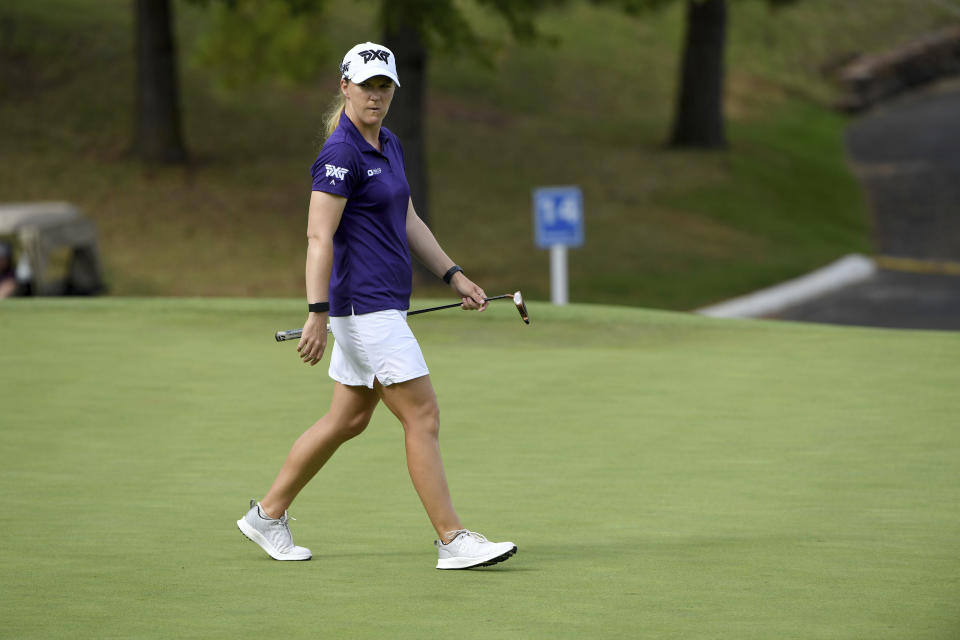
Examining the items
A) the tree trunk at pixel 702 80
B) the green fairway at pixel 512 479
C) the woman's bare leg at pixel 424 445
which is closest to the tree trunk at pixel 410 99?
the green fairway at pixel 512 479

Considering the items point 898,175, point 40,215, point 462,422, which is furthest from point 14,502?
point 898,175

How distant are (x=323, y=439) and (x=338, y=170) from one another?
40.1 inches

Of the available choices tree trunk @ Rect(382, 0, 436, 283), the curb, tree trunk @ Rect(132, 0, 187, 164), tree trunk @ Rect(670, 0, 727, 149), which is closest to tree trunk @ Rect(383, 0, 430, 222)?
tree trunk @ Rect(382, 0, 436, 283)

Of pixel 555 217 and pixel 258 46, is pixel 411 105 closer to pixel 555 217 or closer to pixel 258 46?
pixel 555 217

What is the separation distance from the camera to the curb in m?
19.9

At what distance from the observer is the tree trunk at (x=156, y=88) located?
82.8 ft

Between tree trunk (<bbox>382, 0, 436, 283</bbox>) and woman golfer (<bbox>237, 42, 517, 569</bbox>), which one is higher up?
tree trunk (<bbox>382, 0, 436, 283</bbox>)

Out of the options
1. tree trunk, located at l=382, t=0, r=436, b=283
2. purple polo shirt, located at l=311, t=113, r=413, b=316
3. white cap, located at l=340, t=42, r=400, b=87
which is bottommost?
purple polo shirt, located at l=311, t=113, r=413, b=316

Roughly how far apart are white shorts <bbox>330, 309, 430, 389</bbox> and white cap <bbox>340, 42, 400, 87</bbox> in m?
0.84

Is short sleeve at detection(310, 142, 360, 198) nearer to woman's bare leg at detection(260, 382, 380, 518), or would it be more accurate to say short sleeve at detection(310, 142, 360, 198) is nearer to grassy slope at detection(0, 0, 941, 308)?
woman's bare leg at detection(260, 382, 380, 518)

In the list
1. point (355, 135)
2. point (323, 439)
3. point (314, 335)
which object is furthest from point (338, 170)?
point (323, 439)

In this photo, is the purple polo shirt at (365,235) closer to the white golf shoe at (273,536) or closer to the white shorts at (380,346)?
the white shorts at (380,346)

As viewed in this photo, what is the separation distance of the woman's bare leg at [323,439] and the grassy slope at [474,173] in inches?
578

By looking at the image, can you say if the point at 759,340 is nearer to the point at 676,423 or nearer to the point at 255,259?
the point at 676,423
